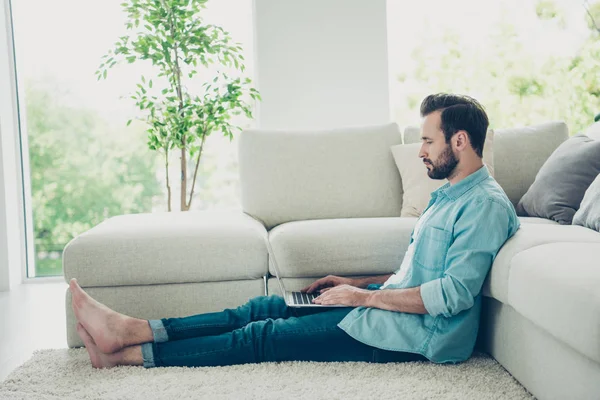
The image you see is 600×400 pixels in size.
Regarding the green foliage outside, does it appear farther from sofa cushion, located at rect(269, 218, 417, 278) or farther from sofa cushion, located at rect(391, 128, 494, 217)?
sofa cushion, located at rect(269, 218, 417, 278)

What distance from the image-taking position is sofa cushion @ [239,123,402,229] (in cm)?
322

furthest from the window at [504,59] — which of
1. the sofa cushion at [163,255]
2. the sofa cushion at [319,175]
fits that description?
the sofa cushion at [163,255]

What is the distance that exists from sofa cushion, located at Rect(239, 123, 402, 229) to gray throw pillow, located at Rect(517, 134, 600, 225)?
66 centimetres

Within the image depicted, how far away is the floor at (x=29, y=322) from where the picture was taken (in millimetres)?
2633

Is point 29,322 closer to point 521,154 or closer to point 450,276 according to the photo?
point 450,276

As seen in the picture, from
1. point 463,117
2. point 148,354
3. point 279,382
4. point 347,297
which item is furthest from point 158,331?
point 463,117

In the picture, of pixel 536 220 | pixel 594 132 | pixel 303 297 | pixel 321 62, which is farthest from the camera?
pixel 321 62

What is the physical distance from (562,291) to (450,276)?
425 mm

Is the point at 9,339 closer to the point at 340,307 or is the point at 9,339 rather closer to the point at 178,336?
the point at 178,336

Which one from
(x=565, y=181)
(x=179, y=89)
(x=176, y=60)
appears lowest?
(x=565, y=181)

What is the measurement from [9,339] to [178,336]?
1.14 m

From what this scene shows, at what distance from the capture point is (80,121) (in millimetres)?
4527

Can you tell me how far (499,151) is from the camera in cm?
323

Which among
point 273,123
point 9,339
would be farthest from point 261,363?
point 273,123
